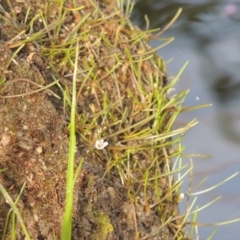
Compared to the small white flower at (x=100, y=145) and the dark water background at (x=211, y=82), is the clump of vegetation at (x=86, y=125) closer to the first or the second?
the small white flower at (x=100, y=145)

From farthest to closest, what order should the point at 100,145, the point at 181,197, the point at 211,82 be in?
the point at 211,82 → the point at 181,197 → the point at 100,145

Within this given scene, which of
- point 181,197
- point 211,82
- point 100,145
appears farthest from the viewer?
point 211,82

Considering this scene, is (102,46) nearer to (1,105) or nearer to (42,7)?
(42,7)

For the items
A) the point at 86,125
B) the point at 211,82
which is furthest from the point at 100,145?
the point at 211,82

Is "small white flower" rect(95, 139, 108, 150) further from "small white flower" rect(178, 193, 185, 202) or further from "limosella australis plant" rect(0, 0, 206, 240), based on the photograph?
"small white flower" rect(178, 193, 185, 202)

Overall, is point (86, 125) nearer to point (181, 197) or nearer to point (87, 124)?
point (87, 124)

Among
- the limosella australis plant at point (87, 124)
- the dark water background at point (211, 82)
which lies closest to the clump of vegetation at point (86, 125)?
the limosella australis plant at point (87, 124)

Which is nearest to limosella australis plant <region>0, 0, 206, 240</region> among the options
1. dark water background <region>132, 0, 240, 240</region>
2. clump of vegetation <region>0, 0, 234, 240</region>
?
clump of vegetation <region>0, 0, 234, 240</region>
